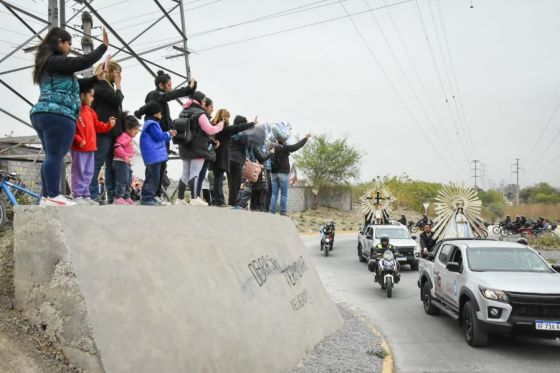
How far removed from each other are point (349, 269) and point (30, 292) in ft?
54.1

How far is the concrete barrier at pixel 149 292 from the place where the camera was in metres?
3.72

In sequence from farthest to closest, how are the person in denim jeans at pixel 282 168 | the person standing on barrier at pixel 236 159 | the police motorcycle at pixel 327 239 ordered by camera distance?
the police motorcycle at pixel 327 239 < the person in denim jeans at pixel 282 168 < the person standing on barrier at pixel 236 159

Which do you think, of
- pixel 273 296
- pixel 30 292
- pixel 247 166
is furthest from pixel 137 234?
pixel 247 166

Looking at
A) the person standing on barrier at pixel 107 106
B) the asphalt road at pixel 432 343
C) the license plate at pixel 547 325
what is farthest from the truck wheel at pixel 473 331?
the person standing on barrier at pixel 107 106

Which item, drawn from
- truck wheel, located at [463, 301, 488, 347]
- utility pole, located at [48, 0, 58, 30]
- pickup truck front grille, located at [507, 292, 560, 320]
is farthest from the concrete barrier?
utility pole, located at [48, 0, 58, 30]

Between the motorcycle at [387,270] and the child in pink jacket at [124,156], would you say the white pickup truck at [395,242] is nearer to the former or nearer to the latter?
the motorcycle at [387,270]

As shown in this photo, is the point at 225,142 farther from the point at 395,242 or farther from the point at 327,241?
the point at 327,241

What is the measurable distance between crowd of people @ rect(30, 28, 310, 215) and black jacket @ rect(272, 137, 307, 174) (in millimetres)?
456

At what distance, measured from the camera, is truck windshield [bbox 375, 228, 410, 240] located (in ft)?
68.3

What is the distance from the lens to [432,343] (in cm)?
853

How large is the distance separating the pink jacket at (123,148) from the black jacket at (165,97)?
776 millimetres

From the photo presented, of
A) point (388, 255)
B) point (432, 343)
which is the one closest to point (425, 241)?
point (388, 255)

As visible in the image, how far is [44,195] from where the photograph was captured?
15.6ft

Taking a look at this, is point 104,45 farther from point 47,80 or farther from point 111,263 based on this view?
point 111,263
